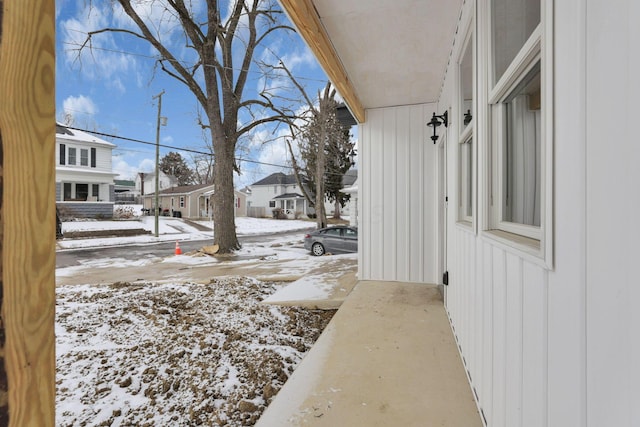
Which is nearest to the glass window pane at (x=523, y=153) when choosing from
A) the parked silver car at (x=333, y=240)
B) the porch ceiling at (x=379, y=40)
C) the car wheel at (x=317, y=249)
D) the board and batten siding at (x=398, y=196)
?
the porch ceiling at (x=379, y=40)

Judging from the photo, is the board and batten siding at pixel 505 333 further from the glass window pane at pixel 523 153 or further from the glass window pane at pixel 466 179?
the glass window pane at pixel 466 179

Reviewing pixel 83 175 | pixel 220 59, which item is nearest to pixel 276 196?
pixel 83 175

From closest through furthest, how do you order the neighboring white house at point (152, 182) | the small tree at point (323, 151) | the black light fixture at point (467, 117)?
the black light fixture at point (467, 117), the small tree at point (323, 151), the neighboring white house at point (152, 182)

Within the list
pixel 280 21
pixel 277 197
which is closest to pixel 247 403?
pixel 280 21

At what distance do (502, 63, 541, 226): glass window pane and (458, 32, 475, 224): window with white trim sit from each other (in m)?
0.77

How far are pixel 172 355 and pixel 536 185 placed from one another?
2.69 m

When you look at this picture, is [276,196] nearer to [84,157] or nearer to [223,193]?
[84,157]

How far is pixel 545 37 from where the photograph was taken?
890 mm

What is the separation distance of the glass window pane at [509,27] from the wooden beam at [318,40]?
1.19 m

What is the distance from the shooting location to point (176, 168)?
1468 inches

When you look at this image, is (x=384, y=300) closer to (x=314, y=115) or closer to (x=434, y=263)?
(x=434, y=263)

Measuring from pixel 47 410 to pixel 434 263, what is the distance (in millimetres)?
4084

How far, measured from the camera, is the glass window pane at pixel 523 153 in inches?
45.3

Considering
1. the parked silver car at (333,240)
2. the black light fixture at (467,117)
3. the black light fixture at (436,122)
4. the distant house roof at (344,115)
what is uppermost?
the distant house roof at (344,115)
